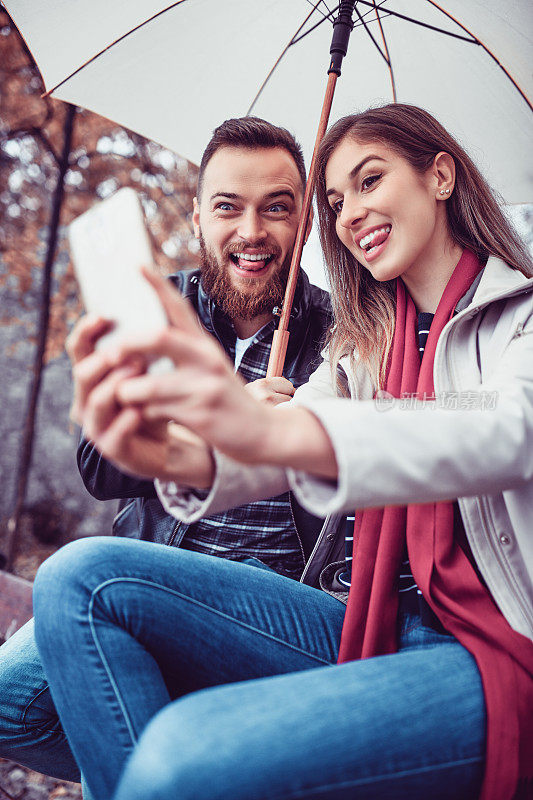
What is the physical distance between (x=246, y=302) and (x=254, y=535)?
0.88m

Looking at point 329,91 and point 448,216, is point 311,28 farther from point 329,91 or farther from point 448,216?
point 448,216

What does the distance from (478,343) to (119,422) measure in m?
0.89

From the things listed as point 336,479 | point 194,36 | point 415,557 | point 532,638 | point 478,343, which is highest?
point 194,36

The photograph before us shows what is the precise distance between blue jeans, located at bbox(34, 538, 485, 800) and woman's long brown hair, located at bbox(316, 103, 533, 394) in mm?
661

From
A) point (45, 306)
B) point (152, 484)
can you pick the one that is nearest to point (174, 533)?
point (152, 484)

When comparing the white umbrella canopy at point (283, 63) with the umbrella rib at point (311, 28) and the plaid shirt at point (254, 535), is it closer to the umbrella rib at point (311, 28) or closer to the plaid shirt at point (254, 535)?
the umbrella rib at point (311, 28)

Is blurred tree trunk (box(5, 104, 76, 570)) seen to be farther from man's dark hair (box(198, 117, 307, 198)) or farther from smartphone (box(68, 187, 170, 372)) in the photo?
smartphone (box(68, 187, 170, 372))

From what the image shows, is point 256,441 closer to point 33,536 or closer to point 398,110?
point 398,110

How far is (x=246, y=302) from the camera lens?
8.07 ft

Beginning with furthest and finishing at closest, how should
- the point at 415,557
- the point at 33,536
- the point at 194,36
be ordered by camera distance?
the point at 33,536 < the point at 194,36 < the point at 415,557

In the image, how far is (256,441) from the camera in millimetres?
942

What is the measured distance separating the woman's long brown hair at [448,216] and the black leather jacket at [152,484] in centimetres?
36

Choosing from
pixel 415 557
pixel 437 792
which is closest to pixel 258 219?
pixel 415 557

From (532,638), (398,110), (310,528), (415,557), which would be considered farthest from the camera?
(310,528)
